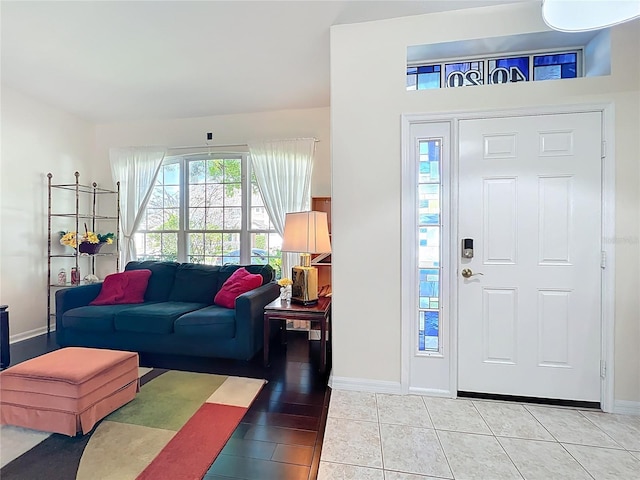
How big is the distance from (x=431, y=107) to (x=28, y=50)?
3513 mm

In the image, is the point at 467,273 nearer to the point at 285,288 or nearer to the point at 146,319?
the point at 285,288

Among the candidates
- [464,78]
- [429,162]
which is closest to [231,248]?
[429,162]

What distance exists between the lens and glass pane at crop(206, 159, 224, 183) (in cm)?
412

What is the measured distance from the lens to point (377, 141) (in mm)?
2330

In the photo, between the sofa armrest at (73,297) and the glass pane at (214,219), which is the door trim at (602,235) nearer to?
the glass pane at (214,219)

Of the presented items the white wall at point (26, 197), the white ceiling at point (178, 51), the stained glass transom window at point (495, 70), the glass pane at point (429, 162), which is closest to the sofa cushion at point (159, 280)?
the white wall at point (26, 197)

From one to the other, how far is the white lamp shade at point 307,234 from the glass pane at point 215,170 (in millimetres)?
1964

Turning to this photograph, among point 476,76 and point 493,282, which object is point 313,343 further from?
point 476,76

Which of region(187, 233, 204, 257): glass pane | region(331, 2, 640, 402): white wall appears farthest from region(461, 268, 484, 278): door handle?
region(187, 233, 204, 257): glass pane

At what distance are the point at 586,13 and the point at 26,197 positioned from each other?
513cm

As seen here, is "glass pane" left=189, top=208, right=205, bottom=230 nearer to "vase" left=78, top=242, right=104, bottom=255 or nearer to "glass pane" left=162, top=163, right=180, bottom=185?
"glass pane" left=162, top=163, right=180, bottom=185

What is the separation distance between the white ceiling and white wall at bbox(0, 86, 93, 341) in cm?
29

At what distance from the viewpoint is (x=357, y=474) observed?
1513mm

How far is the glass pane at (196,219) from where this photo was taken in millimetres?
4188
